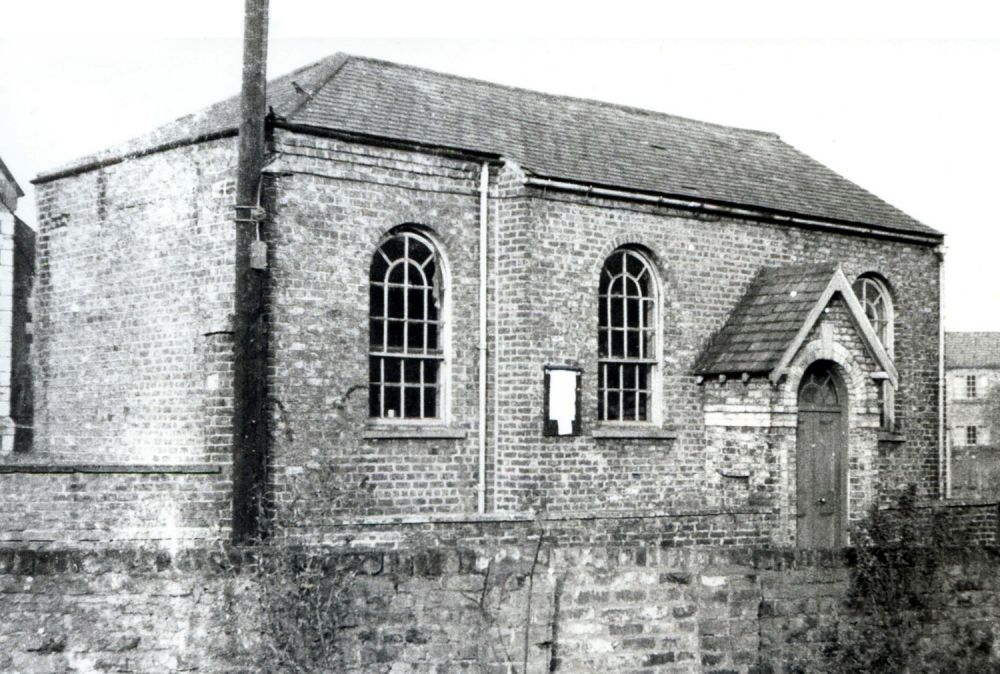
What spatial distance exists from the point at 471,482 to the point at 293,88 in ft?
20.7

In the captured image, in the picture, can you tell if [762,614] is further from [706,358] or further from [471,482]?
[706,358]

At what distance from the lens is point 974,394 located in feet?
189

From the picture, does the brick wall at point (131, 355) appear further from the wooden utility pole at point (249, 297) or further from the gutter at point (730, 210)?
the gutter at point (730, 210)

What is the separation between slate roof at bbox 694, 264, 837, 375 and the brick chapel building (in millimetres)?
51

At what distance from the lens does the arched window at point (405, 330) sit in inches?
636

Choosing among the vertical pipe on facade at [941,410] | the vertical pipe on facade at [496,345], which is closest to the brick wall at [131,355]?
the vertical pipe on facade at [496,345]

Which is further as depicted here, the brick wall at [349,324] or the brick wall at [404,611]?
the brick wall at [349,324]

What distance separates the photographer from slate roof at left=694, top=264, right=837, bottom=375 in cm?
1716

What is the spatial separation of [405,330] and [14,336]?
252 inches

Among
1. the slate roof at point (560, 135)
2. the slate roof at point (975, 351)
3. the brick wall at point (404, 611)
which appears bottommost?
the brick wall at point (404, 611)

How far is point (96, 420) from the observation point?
657 inches

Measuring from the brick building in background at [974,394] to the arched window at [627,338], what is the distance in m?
40.2

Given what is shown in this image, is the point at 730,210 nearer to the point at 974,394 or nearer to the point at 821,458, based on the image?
the point at 821,458

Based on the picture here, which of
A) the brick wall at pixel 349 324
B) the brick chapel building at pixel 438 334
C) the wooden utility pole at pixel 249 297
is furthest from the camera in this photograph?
the brick wall at pixel 349 324
